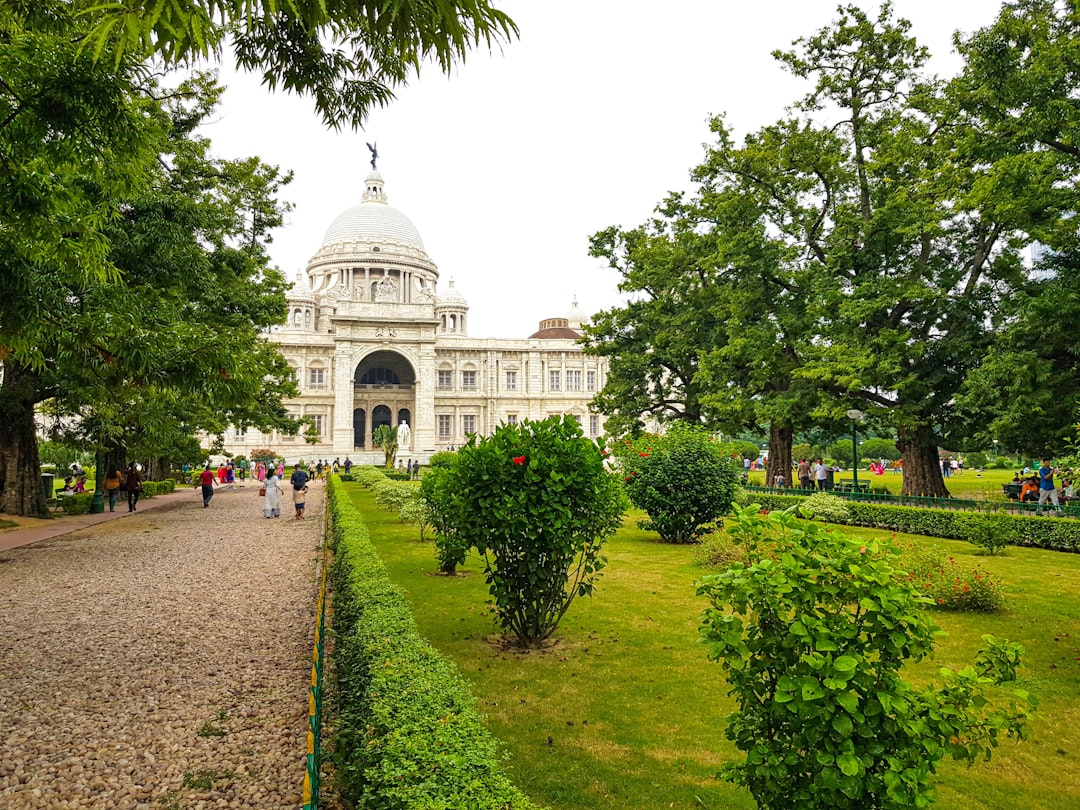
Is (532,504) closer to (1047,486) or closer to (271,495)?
(271,495)

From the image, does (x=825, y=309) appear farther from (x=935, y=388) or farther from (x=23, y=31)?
(x=23, y=31)

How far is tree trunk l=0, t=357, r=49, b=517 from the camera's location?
15.5m

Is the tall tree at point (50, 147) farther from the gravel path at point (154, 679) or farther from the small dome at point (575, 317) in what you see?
the small dome at point (575, 317)

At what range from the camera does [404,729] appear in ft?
11.3

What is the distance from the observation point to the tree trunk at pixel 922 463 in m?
17.6

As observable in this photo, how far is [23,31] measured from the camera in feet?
16.0

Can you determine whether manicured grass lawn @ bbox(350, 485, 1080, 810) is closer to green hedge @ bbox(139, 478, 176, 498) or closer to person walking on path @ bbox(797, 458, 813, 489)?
person walking on path @ bbox(797, 458, 813, 489)

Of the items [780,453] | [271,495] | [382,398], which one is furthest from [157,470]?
[382,398]

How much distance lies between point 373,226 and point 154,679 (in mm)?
66856

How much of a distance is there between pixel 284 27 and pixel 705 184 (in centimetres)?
2031

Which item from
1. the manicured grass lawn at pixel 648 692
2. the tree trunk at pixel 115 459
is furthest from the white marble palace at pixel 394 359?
the manicured grass lawn at pixel 648 692

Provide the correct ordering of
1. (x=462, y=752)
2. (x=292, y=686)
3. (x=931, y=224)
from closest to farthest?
(x=462, y=752) < (x=292, y=686) < (x=931, y=224)

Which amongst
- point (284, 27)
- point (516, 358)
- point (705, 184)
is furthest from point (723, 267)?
point (516, 358)

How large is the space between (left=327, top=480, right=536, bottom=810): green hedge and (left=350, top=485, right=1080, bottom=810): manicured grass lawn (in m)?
0.76
